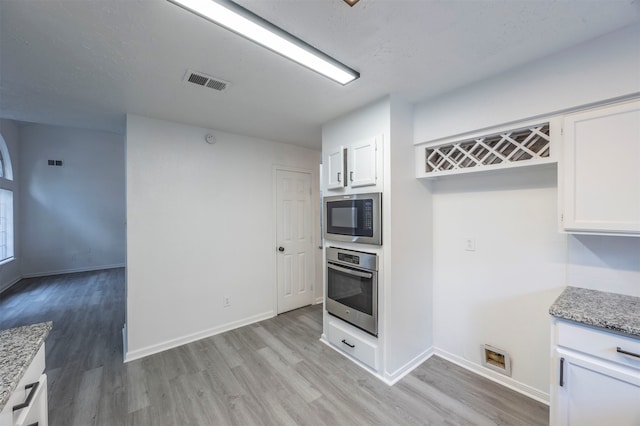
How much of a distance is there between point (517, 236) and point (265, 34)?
94.1 inches

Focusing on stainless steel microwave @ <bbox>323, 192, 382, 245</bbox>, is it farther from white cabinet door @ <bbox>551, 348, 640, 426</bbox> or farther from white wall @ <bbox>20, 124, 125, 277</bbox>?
white wall @ <bbox>20, 124, 125, 277</bbox>

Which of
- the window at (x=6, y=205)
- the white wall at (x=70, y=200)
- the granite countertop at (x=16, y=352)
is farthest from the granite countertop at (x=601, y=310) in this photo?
the white wall at (x=70, y=200)

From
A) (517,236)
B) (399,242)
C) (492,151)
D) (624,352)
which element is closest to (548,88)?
(492,151)

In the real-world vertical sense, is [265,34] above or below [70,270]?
above

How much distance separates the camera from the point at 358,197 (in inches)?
95.3

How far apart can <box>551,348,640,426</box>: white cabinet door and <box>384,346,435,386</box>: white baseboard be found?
106cm

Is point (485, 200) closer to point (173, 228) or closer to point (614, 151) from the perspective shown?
point (614, 151)

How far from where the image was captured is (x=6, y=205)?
5.14 meters

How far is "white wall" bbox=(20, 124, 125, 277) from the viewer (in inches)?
224

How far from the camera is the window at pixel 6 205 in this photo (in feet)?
16.3

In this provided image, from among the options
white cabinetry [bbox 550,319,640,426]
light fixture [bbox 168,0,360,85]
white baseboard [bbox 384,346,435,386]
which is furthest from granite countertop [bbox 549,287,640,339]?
light fixture [bbox 168,0,360,85]

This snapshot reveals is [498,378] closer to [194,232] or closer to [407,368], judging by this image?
[407,368]

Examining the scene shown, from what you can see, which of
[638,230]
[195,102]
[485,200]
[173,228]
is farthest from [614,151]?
[173,228]

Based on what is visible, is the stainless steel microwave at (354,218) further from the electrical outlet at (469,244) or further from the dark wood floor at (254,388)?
the dark wood floor at (254,388)
